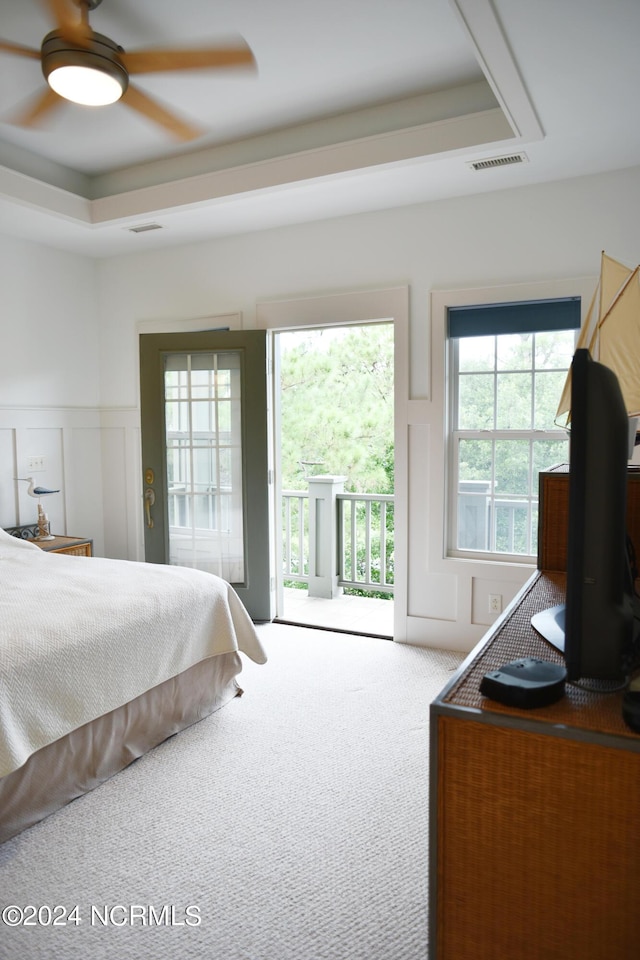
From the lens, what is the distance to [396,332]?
12.6 feet

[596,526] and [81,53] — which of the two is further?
[81,53]

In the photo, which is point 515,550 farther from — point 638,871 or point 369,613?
point 638,871

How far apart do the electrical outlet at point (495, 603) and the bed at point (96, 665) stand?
1460 millimetres

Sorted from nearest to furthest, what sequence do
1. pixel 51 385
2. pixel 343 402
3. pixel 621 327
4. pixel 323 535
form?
1. pixel 621 327
2. pixel 51 385
3. pixel 323 535
4. pixel 343 402

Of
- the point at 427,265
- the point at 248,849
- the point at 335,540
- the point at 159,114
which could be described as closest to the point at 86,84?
the point at 159,114

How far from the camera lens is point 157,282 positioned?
4703 millimetres

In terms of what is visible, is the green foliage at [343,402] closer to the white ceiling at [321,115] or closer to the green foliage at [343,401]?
the green foliage at [343,401]

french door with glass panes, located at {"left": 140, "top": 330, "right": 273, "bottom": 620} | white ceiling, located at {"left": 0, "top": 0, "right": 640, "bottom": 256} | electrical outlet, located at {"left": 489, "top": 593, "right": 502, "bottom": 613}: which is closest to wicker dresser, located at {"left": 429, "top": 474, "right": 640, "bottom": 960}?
white ceiling, located at {"left": 0, "top": 0, "right": 640, "bottom": 256}

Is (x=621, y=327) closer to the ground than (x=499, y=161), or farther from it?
closer to the ground

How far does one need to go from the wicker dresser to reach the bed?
144 centimetres

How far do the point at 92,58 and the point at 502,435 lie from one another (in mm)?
2679

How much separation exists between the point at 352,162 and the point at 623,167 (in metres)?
1.37

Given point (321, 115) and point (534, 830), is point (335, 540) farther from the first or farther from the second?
point (534, 830)

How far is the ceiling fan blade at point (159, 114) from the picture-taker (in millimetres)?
2697
